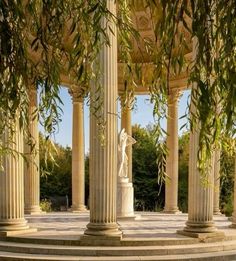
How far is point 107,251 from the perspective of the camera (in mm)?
77000

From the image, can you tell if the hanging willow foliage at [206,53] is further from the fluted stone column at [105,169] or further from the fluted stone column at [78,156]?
the fluted stone column at [78,156]

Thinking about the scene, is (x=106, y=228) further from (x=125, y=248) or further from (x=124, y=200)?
(x=124, y=200)

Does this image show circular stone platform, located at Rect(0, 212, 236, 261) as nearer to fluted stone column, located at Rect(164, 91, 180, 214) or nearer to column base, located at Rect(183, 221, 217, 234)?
column base, located at Rect(183, 221, 217, 234)

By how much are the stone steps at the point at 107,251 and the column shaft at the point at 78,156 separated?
81.1m

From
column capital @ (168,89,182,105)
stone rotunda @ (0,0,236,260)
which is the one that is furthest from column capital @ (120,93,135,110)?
column capital @ (168,89,182,105)

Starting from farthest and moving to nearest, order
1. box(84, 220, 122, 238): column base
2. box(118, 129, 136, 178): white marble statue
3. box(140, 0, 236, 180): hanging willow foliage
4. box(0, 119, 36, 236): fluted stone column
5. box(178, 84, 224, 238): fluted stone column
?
box(118, 129, 136, 178): white marble statue < box(0, 119, 36, 236): fluted stone column < box(178, 84, 224, 238): fluted stone column < box(84, 220, 122, 238): column base < box(140, 0, 236, 180): hanging willow foliage

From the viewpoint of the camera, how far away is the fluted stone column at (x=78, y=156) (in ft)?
534

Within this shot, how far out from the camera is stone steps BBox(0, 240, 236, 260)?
3034 inches

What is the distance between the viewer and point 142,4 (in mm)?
22016

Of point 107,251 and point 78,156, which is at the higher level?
point 78,156

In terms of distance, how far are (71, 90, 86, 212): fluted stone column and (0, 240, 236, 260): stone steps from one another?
8112 cm

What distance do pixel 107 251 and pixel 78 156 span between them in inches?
3424

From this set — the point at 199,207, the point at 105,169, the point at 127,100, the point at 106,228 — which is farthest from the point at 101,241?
the point at 127,100

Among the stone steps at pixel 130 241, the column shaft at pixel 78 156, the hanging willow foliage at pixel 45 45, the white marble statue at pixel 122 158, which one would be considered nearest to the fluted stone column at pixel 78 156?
the column shaft at pixel 78 156
